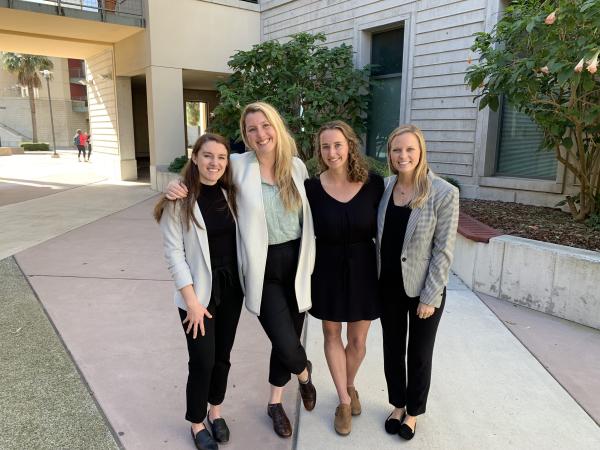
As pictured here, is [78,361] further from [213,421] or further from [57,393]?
[213,421]

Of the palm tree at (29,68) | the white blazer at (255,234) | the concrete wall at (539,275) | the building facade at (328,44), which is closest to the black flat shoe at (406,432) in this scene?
the white blazer at (255,234)

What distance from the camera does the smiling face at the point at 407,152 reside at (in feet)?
7.47

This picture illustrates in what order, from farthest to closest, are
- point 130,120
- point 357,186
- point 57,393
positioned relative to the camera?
point 130,120 < point 57,393 < point 357,186

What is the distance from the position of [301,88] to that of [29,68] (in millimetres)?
44884

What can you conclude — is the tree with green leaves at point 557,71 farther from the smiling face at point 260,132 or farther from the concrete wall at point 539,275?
the smiling face at point 260,132

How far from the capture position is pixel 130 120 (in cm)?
1462

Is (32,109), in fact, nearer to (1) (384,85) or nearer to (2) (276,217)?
(1) (384,85)

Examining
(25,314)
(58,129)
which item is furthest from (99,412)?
(58,129)

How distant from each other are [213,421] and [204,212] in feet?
3.92

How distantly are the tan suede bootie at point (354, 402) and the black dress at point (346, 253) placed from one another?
0.57m

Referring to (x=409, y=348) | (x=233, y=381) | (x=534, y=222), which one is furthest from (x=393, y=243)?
(x=534, y=222)

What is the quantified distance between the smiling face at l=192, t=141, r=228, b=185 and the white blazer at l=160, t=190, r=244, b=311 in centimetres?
15

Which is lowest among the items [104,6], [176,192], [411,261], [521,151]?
[411,261]

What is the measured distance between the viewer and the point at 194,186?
7.29 ft
